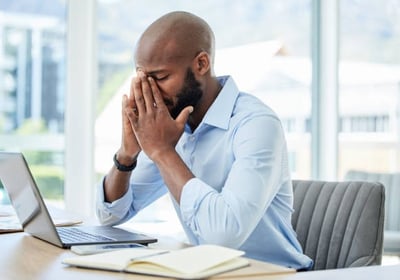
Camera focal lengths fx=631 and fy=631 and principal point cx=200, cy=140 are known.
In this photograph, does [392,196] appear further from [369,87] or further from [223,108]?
[223,108]

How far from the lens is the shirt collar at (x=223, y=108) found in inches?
64.3

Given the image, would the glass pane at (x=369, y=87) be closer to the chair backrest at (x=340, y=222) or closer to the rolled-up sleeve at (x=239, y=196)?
the chair backrest at (x=340, y=222)

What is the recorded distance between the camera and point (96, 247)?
49.5 inches

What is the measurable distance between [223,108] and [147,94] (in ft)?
0.69

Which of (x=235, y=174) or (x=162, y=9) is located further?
(x=162, y=9)

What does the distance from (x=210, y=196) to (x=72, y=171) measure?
76.0 inches

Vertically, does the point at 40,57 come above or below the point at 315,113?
above

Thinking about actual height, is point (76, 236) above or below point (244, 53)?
below

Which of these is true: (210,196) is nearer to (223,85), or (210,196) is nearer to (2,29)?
(223,85)

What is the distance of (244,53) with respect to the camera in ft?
11.8

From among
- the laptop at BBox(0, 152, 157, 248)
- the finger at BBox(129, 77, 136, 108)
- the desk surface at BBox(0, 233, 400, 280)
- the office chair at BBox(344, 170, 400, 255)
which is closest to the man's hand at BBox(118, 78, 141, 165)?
the finger at BBox(129, 77, 136, 108)

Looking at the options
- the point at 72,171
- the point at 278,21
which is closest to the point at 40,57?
the point at 72,171

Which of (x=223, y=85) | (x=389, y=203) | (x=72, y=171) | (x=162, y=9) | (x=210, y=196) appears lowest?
(x=389, y=203)

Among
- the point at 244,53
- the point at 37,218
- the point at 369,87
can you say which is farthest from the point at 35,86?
the point at 369,87
